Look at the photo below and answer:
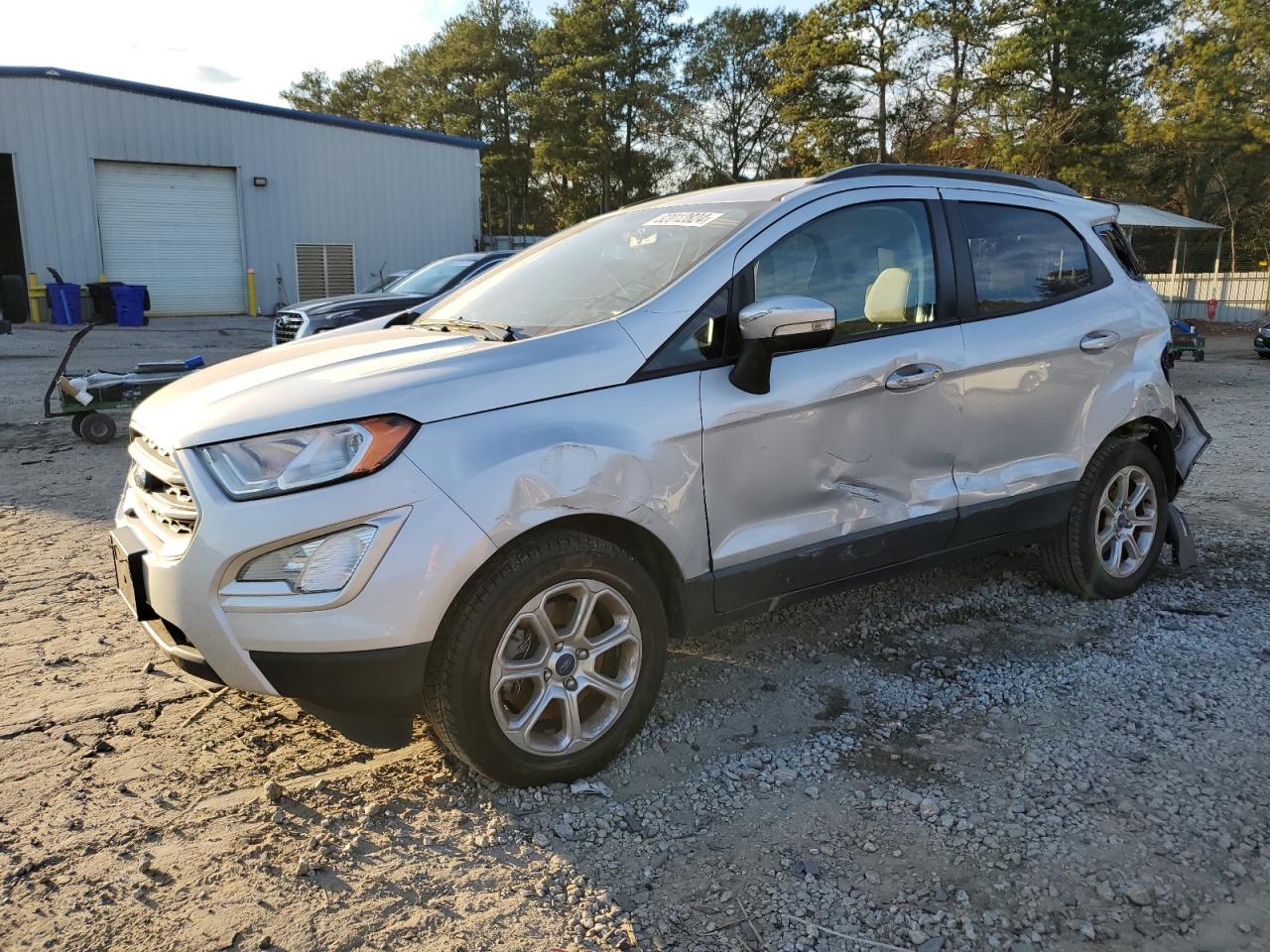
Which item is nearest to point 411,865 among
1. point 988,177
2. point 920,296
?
point 920,296

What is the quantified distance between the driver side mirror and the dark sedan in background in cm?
654

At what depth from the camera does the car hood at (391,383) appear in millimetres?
2609

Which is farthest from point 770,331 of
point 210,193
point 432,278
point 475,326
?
point 210,193

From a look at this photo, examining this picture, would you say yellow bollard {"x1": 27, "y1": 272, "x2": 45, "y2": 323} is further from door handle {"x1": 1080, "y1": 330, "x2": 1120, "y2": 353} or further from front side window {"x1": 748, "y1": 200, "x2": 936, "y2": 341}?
door handle {"x1": 1080, "y1": 330, "x2": 1120, "y2": 353}

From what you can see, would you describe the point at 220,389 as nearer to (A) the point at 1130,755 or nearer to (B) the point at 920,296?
(B) the point at 920,296

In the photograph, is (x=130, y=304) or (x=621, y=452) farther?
(x=130, y=304)

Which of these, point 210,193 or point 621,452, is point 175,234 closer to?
point 210,193

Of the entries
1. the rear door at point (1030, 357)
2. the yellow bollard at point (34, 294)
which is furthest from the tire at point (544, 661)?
the yellow bollard at point (34, 294)

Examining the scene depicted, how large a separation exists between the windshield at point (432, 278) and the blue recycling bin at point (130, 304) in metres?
12.7

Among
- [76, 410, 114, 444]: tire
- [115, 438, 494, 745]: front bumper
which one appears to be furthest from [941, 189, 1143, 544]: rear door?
[76, 410, 114, 444]: tire

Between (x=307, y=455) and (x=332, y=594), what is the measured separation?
381 millimetres

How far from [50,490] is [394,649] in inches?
209

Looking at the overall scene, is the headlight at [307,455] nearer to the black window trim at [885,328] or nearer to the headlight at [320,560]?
the headlight at [320,560]

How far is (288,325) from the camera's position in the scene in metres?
10.1
